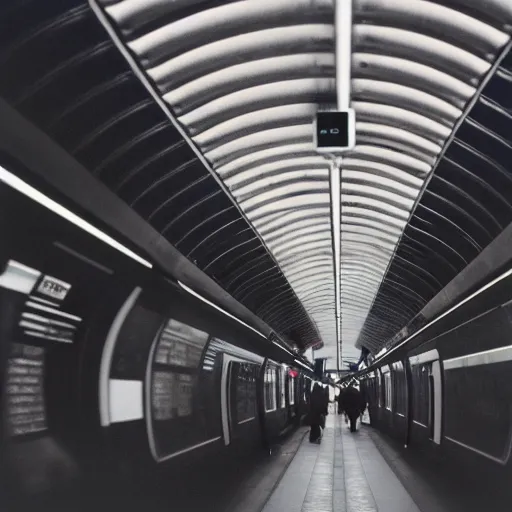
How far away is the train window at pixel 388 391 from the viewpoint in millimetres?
21938

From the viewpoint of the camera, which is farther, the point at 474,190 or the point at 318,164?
the point at 318,164

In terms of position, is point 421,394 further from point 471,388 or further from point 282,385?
point 282,385

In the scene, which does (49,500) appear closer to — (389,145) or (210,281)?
(389,145)

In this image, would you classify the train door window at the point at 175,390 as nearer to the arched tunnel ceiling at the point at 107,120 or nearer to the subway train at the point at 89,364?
the subway train at the point at 89,364

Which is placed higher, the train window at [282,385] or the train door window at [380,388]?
the train door window at [380,388]

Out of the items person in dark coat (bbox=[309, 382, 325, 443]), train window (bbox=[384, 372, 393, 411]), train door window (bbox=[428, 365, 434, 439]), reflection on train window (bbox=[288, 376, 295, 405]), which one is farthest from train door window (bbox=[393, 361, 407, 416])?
train door window (bbox=[428, 365, 434, 439])

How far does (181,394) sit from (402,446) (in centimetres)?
1032

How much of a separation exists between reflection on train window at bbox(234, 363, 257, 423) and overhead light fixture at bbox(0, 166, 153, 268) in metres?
5.50

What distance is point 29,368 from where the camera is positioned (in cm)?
435

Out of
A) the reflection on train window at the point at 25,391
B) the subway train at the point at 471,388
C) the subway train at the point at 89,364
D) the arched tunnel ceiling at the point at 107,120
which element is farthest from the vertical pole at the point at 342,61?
the reflection on train window at the point at 25,391

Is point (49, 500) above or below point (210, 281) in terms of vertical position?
below

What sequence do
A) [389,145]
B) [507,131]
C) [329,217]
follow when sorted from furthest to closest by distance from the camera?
[329,217], [389,145], [507,131]

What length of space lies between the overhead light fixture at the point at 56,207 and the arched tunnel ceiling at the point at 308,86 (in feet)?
4.40

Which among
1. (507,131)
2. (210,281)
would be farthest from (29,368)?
(210,281)
